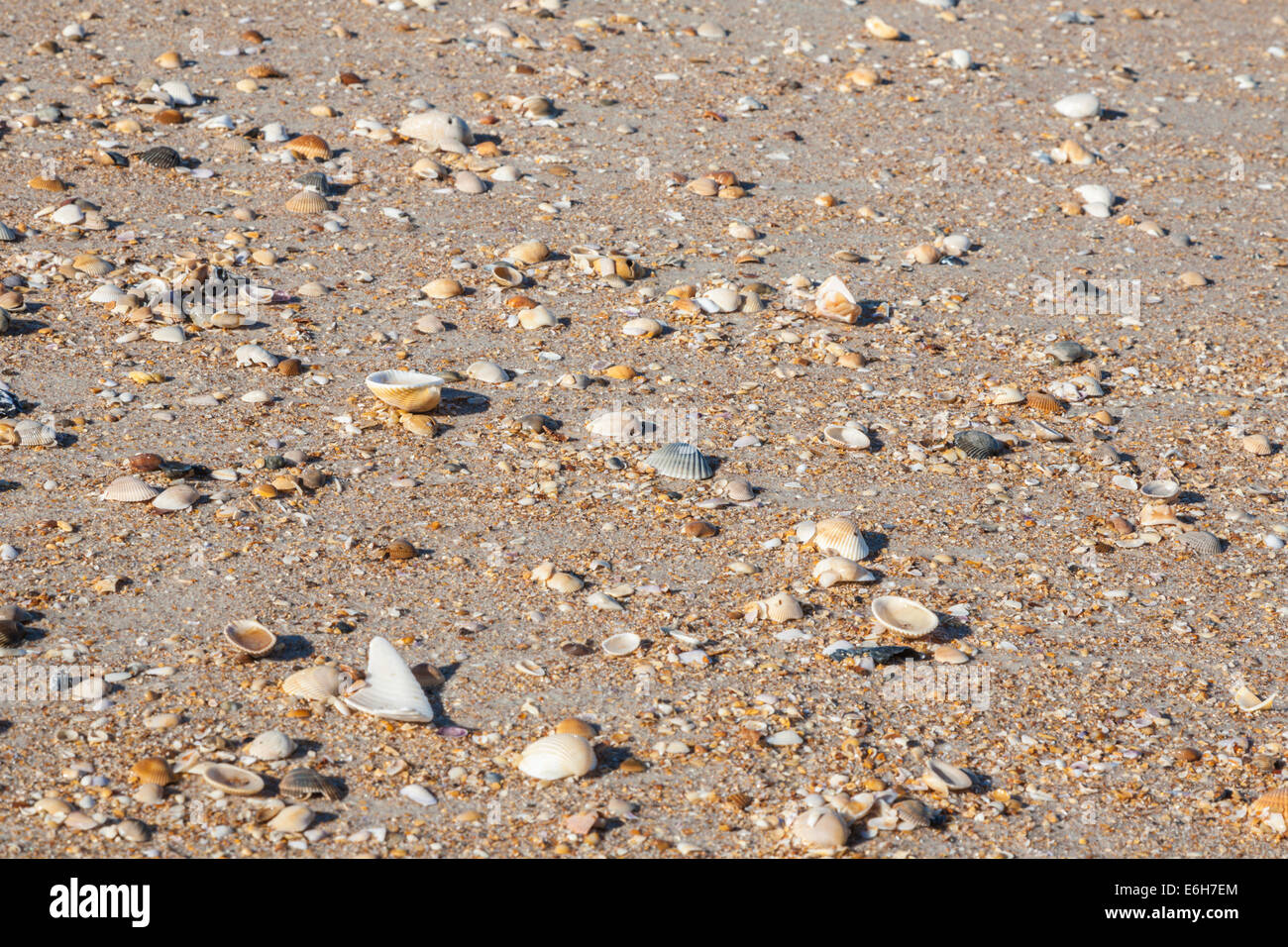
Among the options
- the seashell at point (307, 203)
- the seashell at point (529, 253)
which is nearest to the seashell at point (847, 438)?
the seashell at point (529, 253)

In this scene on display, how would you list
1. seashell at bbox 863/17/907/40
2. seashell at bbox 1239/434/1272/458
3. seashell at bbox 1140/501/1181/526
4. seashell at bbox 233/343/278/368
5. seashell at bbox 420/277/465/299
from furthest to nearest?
seashell at bbox 863/17/907/40 < seashell at bbox 420/277/465/299 < seashell at bbox 233/343/278/368 < seashell at bbox 1239/434/1272/458 < seashell at bbox 1140/501/1181/526

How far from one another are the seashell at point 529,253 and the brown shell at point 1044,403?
2142 millimetres

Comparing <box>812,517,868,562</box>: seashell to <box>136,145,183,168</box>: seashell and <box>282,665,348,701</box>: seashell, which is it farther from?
<box>136,145,183,168</box>: seashell

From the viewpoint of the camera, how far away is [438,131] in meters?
6.18

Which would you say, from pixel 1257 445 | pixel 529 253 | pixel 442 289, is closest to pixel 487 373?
pixel 442 289

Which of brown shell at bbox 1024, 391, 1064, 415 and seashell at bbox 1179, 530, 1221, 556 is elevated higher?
brown shell at bbox 1024, 391, 1064, 415

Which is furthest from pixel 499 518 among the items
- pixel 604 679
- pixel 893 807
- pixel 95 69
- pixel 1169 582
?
pixel 95 69

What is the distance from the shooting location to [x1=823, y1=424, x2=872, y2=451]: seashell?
13.6ft

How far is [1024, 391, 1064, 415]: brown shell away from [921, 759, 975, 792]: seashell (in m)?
2.01

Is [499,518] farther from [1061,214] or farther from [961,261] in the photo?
[1061,214]

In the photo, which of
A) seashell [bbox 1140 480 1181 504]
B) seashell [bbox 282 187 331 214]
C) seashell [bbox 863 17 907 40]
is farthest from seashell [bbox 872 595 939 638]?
seashell [bbox 863 17 907 40]

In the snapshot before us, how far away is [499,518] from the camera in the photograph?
12.1ft
